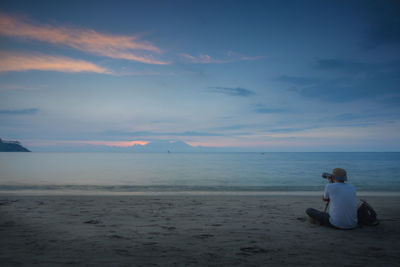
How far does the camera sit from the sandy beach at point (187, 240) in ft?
17.0

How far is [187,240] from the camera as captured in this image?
646 cm

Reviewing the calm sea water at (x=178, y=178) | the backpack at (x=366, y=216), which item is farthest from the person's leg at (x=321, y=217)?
the calm sea water at (x=178, y=178)

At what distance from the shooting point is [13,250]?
5.58 meters

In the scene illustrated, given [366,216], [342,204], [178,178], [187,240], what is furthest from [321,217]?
[178,178]

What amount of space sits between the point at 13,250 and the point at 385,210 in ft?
44.2

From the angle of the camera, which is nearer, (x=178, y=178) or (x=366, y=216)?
(x=366, y=216)

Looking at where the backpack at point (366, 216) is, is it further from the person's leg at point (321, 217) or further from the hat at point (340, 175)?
the hat at point (340, 175)

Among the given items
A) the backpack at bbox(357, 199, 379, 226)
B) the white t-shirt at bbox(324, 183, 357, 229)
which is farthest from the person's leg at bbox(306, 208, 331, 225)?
the backpack at bbox(357, 199, 379, 226)

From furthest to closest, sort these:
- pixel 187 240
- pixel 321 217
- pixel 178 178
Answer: pixel 178 178 < pixel 321 217 < pixel 187 240

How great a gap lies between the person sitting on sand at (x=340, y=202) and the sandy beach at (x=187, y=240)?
26 cm

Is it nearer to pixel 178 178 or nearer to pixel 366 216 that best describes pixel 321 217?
pixel 366 216

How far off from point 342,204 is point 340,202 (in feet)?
0.41

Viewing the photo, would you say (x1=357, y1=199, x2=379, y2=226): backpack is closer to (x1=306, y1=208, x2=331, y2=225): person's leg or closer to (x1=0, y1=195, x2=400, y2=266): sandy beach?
(x1=0, y1=195, x2=400, y2=266): sandy beach

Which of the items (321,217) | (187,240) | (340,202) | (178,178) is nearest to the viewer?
(187,240)
